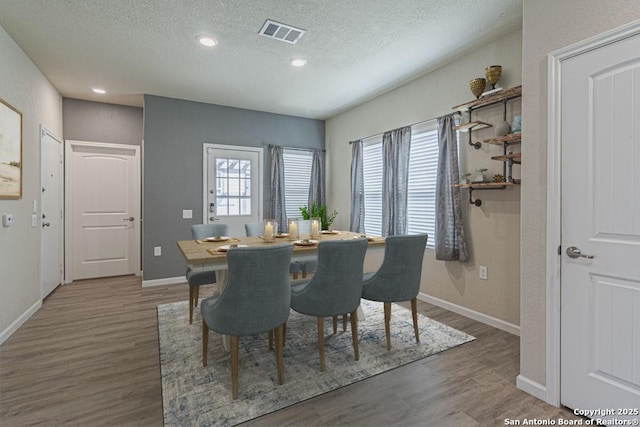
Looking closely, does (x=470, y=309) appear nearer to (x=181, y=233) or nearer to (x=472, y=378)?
(x=472, y=378)

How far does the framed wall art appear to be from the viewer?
8.77 feet

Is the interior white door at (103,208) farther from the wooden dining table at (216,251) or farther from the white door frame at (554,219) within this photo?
the white door frame at (554,219)

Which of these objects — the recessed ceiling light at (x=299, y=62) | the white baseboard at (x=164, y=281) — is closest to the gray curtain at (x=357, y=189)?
the recessed ceiling light at (x=299, y=62)

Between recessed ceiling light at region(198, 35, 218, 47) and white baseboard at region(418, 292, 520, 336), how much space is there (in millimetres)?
3528

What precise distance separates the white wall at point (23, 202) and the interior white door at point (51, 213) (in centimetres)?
22

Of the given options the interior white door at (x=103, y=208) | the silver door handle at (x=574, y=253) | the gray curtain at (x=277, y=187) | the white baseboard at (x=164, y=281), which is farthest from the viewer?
the gray curtain at (x=277, y=187)

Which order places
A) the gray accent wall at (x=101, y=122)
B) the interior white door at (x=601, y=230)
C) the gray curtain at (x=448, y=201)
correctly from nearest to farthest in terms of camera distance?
the interior white door at (x=601, y=230)
the gray curtain at (x=448, y=201)
the gray accent wall at (x=101, y=122)

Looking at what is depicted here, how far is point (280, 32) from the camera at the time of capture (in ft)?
9.02

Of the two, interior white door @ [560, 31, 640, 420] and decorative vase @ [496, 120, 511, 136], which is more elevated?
decorative vase @ [496, 120, 511, 136]

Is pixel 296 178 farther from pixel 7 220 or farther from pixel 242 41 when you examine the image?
pixel 7 220

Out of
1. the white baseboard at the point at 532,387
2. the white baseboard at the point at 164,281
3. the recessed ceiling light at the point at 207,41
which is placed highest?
the recessed ceiling light at the point at 207,41

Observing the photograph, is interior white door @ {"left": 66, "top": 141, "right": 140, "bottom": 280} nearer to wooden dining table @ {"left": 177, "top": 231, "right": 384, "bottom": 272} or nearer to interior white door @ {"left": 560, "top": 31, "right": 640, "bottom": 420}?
wooden dining table @ {"left": 177, "top": 231, "right": 384, "bottom": 272}

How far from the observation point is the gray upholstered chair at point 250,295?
5.87 ft


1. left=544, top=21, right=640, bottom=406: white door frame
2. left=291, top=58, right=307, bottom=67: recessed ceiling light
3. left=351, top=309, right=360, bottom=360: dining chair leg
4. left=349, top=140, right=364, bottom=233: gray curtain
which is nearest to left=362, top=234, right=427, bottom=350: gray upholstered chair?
left=351, top=309, right=360, bottom=360: dining chair leg
